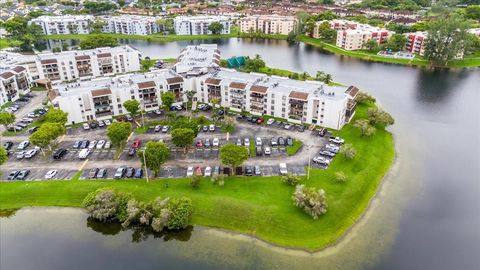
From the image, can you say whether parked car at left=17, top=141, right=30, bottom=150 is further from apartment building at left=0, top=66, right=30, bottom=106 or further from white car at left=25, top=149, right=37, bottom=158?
apartment building at left=0, top=66, right=30, bottom=106

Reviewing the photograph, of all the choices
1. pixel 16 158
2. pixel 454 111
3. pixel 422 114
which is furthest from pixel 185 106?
pixel 454 111

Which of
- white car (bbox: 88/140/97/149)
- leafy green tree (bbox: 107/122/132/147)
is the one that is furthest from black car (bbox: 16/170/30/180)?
leafy green tree (bbox: 107/122/132/147)

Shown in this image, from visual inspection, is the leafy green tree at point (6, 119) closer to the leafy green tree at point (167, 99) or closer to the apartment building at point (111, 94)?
the apartment building at point (111, 94)

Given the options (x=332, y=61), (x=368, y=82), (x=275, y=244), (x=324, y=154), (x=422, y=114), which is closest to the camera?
(x=275, y=244)

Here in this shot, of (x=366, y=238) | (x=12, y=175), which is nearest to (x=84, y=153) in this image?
(x=12, y=175)

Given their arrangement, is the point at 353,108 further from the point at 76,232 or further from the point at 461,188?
the point at 76,232
